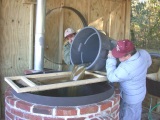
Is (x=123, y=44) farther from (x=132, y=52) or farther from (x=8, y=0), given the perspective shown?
(x=8, y=0)

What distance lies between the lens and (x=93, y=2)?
3867 millimetres

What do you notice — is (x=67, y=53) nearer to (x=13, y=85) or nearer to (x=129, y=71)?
(x=129, y=71)

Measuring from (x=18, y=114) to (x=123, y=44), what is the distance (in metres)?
1.24

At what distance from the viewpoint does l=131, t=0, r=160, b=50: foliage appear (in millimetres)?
9086

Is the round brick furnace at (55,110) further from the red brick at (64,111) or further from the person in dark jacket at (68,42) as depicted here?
the person in dark jacket at (68,42)

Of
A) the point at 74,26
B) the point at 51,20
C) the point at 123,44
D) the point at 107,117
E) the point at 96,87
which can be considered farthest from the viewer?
the point at 74,26

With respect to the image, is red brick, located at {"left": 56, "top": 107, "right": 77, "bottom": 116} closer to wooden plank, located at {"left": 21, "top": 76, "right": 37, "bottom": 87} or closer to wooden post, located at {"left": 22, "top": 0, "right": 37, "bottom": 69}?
wooden plank, located at {"left": 21, "top": 76, "right": 37, "bottom": 87}

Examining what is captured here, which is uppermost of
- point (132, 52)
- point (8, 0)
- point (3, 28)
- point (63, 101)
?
point (8, 0)

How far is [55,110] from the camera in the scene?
6.74 ft

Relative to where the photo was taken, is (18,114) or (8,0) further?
(8,0)

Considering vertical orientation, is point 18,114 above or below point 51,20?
below

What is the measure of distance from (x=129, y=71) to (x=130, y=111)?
0.66m

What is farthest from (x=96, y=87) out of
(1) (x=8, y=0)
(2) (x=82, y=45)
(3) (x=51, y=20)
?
(1) (x=8, y=0)

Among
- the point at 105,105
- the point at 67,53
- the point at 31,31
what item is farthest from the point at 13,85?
the point at 67,53
